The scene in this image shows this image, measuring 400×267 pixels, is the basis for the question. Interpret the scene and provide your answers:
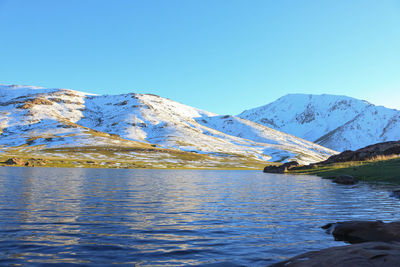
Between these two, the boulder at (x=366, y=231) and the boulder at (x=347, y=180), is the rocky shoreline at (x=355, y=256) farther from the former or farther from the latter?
the boulder at (x=347, y=180)

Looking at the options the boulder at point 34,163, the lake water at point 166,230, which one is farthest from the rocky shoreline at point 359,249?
the boulder at point 34,163

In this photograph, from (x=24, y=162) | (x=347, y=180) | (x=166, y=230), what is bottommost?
(x=166, y=230)

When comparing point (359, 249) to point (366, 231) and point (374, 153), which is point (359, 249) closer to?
point (366, 231)

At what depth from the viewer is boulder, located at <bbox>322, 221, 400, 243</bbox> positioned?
13.5m

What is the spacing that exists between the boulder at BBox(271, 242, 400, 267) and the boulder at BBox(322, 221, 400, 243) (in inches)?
169

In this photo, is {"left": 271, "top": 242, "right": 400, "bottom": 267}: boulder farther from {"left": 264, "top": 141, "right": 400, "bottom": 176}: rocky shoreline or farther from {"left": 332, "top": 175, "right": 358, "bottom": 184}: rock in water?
{"left": 264, "top": 141, "right": 400, "bottom": 176}: rocky shoreline

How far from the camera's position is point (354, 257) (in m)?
8.56

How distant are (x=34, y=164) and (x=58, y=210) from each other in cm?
13439

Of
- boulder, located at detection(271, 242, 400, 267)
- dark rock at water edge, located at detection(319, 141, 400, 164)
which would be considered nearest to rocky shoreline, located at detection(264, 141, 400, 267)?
boulder, located at detection(271, 242, 400, 267)

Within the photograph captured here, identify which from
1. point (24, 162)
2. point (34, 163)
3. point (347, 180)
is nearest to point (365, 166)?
point (347, 180)

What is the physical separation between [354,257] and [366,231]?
24.2 ft

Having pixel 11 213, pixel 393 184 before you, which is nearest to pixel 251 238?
pixel 11 213

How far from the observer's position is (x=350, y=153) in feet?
297

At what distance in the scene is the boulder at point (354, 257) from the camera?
8094mm
